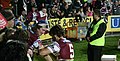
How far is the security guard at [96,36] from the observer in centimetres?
1024

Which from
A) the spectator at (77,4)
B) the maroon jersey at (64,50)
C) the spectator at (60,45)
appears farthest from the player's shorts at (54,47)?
the spectator at (77,4)

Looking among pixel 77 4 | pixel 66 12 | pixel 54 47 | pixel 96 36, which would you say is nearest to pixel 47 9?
pixel 66 12

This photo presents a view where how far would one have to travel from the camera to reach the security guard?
10242mm

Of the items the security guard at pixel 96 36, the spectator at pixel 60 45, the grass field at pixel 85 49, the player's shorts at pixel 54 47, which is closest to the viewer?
the player's shorts at pixel 54 47

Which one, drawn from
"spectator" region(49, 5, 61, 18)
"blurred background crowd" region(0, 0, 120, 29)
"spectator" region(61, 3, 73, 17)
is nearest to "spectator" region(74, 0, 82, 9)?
"blurred background crowd" region(0, 0, 120, 29)

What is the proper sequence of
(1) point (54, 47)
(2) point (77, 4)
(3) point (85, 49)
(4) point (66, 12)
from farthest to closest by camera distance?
(2) point (77, 4), (4) point (66, 12), (3) point (85, 49), (1) point (54, 47)

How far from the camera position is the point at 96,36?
10.3 meters

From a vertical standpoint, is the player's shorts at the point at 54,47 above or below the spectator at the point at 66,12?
above

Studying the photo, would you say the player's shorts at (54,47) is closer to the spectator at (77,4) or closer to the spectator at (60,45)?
the spectator at (60,45)

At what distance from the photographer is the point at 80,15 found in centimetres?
2075

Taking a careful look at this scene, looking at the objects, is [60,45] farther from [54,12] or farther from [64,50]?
[54,12]

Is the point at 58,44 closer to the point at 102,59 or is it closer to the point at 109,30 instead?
the point at 102,59

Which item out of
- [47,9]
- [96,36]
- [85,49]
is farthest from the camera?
[47,9]

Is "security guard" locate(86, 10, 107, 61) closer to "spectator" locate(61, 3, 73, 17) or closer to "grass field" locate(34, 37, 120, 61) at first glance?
"grass field" locate(34, 37, 120, 61)
